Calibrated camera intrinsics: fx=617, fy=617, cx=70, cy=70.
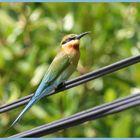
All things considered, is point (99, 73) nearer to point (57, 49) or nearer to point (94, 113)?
point (94, 113)

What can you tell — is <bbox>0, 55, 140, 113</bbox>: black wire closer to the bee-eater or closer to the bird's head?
the bee-eater

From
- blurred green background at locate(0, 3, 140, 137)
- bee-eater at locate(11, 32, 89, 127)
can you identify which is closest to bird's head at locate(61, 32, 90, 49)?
bee-eater at locate(11, 32, 89, 127)

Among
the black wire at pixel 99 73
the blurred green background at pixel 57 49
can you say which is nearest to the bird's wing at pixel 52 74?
the blurred green background at pixel 57 49

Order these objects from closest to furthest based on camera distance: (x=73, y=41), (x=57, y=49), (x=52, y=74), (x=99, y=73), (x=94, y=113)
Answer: (x=94, y=113), (x=99, y=73), (x=52, y=74), (x=73, y=41), (x=57, y=49)

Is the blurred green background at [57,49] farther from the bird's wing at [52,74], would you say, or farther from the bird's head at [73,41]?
the bird's wing at [52,74]

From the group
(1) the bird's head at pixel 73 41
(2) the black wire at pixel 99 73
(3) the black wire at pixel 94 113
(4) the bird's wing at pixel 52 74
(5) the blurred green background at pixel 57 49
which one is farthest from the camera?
(5) the blurred green background at pixel 57 49

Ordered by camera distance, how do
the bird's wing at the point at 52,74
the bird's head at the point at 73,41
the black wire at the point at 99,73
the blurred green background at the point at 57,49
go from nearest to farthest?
the black wire at the point at 99,73
the bird's wing at the point at 52,74
the bird's head at the point at 73,41
the blurred green background at the point at 57,49

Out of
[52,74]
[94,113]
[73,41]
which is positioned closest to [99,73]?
[94,113]
